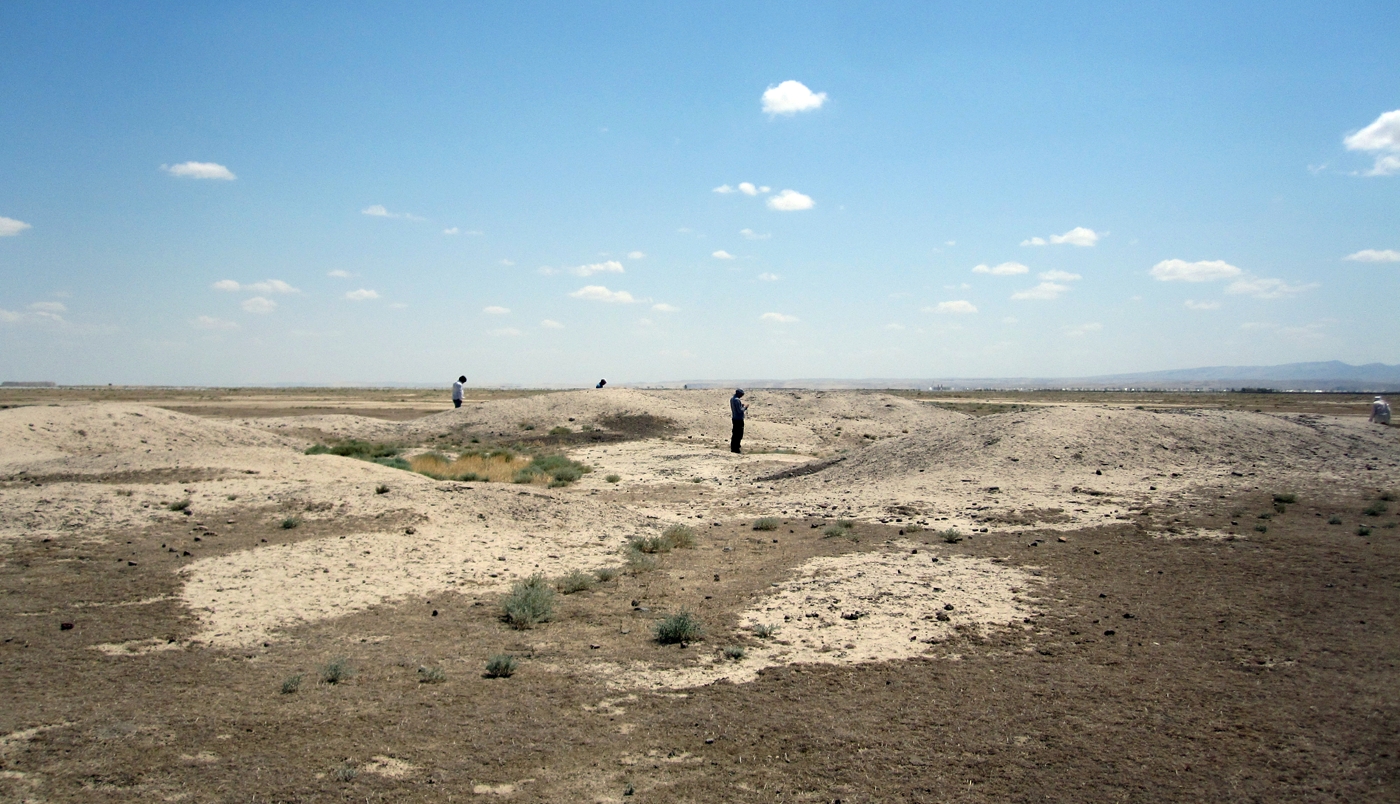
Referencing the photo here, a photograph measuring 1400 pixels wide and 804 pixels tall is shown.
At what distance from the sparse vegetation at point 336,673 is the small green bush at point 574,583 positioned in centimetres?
353

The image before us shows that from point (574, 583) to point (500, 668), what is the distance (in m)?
3.28

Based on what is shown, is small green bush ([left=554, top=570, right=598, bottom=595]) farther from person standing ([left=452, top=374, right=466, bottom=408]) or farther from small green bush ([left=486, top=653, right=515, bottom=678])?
person standing ([left=452, top=374, right=466, bottom=408])

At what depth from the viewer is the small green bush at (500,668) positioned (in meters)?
7.35

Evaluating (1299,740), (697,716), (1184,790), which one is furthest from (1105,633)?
(697,716)

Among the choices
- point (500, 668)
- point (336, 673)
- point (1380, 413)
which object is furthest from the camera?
point (1380, 413)

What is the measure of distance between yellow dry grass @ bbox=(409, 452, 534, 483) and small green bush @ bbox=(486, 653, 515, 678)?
13163mm

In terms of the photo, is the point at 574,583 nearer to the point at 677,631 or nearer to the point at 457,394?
the point at 677,631

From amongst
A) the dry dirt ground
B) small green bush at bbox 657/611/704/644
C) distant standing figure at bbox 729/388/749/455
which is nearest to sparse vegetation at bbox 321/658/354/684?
the dry dirt ground

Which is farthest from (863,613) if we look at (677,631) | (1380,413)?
(1380,413)

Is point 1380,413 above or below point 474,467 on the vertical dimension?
above

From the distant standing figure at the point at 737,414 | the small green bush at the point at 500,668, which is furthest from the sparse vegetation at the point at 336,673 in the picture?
the distant standing figure at the point at 737,414

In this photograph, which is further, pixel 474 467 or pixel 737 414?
pixel 737 414

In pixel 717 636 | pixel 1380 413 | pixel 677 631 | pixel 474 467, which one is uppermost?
pixel 1380 413

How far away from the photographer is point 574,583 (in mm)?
10625
